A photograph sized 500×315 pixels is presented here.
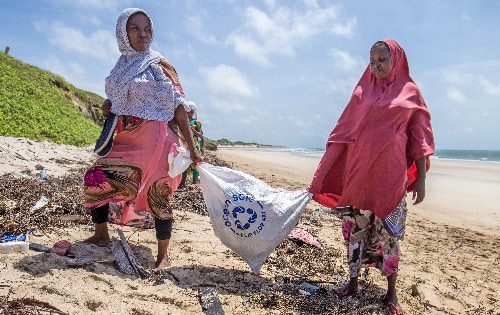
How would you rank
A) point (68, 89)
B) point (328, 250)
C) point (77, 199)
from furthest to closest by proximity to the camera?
point (68, 89), point (77, 199), point (328, 250)

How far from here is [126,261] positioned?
3.12 metres

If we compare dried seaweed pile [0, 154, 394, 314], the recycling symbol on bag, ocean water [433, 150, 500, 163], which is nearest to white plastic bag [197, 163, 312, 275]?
the recycling symbol on bag

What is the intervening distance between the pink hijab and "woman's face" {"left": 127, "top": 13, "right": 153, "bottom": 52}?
1.74 m

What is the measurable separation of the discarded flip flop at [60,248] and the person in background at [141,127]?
0.35 m

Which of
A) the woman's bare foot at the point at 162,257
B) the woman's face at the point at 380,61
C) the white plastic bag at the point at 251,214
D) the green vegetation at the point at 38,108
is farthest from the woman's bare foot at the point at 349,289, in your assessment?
the green vegetation at the point at 38,108

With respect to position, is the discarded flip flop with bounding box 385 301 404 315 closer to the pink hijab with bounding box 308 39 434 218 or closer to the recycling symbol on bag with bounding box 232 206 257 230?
the pink hijab with bounding box 308 39 434 218

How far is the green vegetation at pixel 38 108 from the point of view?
10819mm

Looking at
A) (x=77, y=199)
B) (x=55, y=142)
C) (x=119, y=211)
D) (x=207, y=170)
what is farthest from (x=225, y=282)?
(x=55, y=142)

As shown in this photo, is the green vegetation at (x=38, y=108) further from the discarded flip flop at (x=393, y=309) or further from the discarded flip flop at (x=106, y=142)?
the discarded flip flop at (x=393, y=309)

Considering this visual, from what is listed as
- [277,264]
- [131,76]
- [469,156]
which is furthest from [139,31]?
[469,156]

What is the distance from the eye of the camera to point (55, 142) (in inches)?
425

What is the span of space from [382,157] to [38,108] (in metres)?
13.2

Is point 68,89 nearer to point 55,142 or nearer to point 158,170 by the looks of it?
point 55,142

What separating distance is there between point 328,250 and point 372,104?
196 cm
